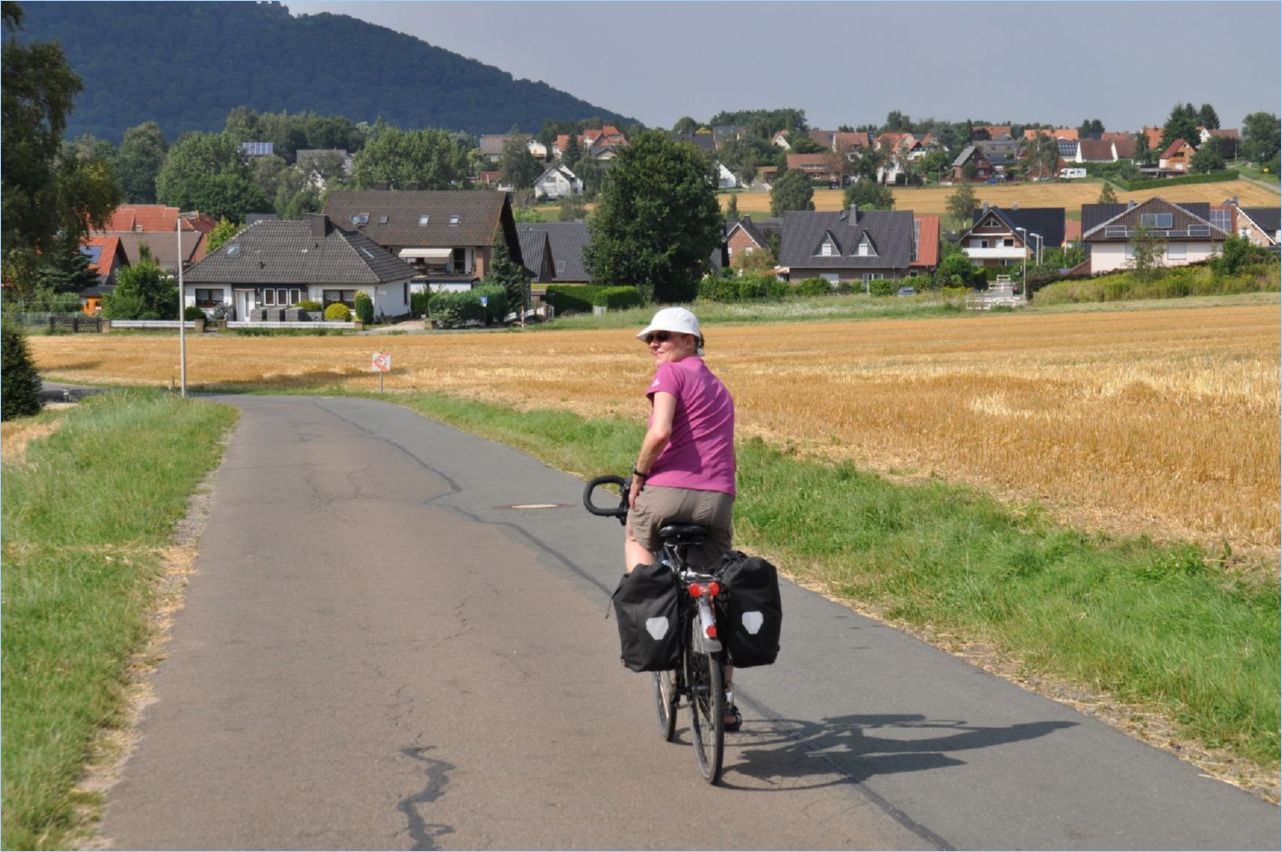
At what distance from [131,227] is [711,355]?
357 feet

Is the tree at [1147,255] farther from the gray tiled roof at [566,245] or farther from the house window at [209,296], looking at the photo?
the house window at [209,296]

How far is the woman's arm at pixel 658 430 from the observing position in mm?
6668

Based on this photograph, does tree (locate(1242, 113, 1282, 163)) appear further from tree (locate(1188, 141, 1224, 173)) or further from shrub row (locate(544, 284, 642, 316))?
shrub row (locate(544, 284, 642, 316))

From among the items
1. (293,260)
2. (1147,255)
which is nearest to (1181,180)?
(1147,255)

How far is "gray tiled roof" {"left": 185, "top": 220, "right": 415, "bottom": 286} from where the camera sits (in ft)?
296

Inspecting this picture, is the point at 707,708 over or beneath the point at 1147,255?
beneath

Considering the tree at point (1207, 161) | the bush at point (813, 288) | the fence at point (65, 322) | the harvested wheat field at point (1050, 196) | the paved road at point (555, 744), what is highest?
the tree at point (1207, 161)

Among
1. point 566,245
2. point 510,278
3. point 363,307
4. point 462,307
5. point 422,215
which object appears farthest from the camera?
point 566,245

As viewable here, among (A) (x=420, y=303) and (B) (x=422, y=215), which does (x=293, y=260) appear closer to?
(A) (x=420, y=303)

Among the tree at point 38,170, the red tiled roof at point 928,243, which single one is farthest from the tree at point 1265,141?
the tree at point 38,170

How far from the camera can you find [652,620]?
21.4 feet

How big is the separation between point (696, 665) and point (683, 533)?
1.91 ft

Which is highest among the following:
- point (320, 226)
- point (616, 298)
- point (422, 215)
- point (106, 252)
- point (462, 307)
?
point (422, 215)

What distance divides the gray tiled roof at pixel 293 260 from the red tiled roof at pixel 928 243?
4570 centimetres
